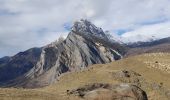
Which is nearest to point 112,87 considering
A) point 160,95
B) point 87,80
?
point 160,95

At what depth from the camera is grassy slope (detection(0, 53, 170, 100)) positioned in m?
64.7

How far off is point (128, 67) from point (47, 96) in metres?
68.3

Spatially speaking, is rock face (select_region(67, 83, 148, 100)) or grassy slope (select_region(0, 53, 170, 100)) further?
grassy slope (select_region(0, 53, 170, 100))

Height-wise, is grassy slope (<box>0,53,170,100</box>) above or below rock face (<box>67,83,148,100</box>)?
above

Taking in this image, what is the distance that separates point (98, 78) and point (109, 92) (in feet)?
127

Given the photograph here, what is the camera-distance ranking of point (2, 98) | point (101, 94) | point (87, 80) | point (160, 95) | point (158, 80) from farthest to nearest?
1. point (158, 80)
2. point (87, 80)
3. point (160, 95)
4. point (101, 94)
5. point (2, 98)

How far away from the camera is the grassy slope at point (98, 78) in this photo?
64688 mm

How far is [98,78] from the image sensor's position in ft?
339

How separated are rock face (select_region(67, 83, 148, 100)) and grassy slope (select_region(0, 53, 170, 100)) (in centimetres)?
240

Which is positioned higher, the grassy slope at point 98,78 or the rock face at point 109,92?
the grassy slope at point 98,78

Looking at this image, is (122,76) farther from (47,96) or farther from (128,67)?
(47,96)

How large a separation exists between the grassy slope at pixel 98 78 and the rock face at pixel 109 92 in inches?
94.5

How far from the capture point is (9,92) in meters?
65.2

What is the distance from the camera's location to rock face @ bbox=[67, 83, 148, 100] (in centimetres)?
6390
